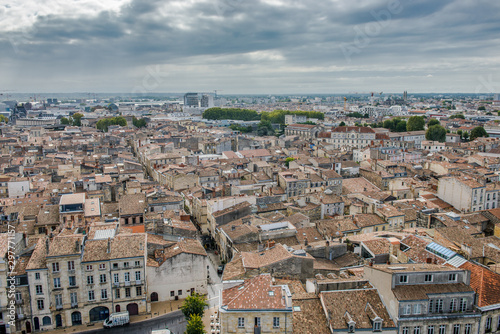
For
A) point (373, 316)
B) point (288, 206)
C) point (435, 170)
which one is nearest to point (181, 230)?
point (288, 206)

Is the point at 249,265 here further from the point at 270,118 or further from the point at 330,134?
the point at 270,118

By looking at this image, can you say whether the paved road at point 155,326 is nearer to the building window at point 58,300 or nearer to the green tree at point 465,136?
the building window at point 58,300

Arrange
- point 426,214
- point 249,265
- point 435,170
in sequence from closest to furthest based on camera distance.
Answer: point 249,265, point 426,214, point 435,170

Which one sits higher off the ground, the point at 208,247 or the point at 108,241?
the point at 108,241

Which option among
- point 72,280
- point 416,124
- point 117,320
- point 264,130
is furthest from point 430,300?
point 416,124

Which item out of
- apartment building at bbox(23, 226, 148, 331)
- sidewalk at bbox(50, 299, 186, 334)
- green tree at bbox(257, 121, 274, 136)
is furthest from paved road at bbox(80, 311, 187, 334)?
green tree at bbox(257, 121, 274, 136)

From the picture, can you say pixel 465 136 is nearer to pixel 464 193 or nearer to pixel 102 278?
pixel 464 193
